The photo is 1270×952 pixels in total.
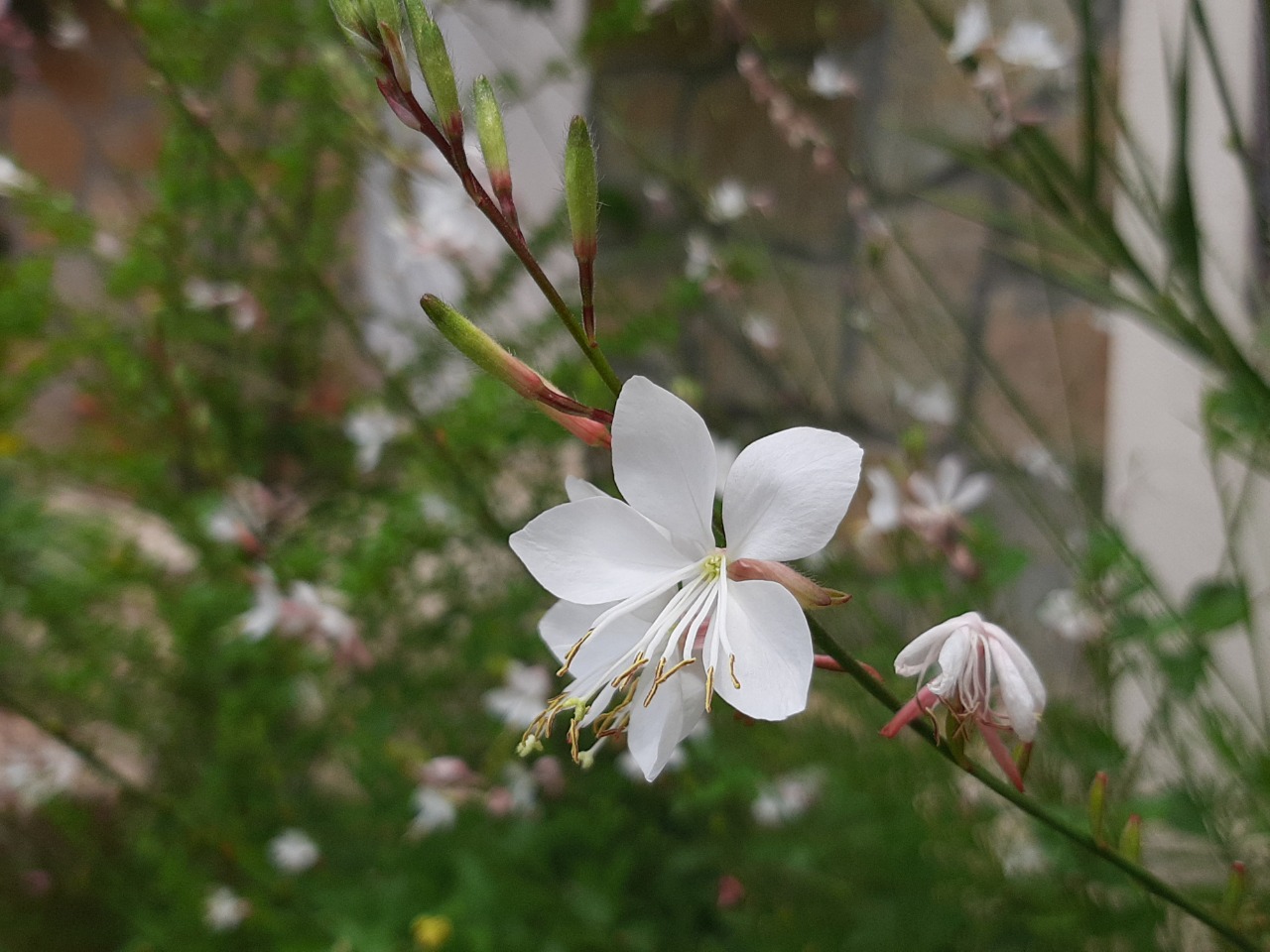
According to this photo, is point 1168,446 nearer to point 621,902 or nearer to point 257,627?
point 621,902

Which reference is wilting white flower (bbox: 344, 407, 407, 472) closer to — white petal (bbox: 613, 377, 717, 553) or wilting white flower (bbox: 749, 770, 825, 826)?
wilting white flower (bbox: 749, 770, 825, 826)

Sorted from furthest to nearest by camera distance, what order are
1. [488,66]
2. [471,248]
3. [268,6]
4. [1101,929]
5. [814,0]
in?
[488,66], [814,0], [268,6], [471,248], [1101,929]

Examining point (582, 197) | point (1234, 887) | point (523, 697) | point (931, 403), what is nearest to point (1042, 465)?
point (931, 403)

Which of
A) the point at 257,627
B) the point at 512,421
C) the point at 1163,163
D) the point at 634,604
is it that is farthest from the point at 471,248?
the point at 634,604

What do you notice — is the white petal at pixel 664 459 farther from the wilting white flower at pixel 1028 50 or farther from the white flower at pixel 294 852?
the white flower at pixel 294 852

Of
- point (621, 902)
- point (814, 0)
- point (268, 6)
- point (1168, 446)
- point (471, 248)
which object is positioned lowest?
point (621, 902)

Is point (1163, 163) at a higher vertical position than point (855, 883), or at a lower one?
higher

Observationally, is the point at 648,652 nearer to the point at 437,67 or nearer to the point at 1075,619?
the point at 437,67
